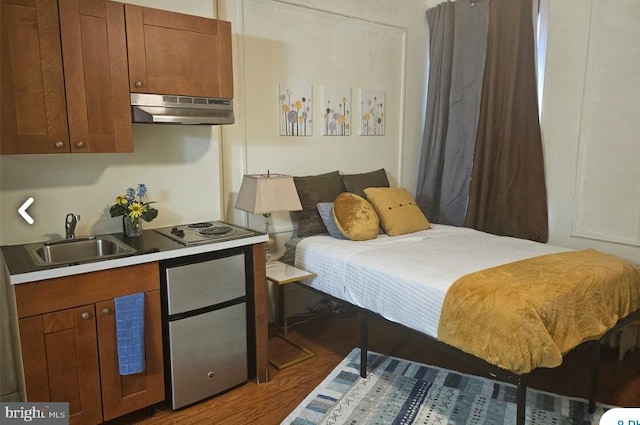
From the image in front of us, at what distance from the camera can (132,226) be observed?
8.36ft

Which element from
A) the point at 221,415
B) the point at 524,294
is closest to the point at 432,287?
the point at 524,294

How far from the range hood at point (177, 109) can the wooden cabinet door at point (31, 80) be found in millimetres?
359

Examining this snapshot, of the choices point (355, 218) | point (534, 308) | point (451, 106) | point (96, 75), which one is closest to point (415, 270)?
point (534, 308)

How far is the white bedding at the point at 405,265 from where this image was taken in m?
2.26

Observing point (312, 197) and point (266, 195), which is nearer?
point (266, 195)

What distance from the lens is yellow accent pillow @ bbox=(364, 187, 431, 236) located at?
3.29 metres

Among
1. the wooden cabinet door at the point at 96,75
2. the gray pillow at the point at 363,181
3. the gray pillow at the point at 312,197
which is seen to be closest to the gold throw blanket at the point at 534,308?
the gray pillow at the point at 312,197

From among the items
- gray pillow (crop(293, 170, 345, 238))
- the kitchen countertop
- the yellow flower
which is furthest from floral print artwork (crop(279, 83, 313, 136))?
the yellow flower

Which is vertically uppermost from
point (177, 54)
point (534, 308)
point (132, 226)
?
point (177, 54)

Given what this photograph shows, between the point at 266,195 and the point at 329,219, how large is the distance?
1.76 ft

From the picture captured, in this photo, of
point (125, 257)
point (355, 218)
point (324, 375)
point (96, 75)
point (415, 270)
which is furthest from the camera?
point (355, 218)

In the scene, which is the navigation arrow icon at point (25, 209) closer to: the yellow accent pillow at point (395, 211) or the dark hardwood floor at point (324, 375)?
the dark hardwood floor at point (324, 375)

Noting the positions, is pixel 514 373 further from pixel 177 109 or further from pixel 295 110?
pixel 295 110

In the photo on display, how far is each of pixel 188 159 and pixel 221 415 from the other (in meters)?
1.52
